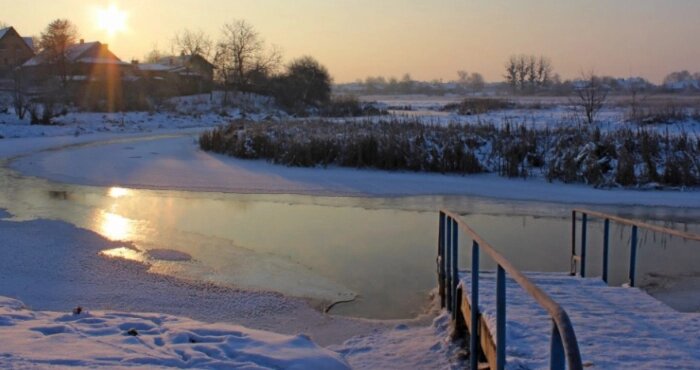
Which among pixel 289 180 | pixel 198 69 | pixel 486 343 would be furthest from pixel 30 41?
pixel 486 343

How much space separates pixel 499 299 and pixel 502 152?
15.5 meters

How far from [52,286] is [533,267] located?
18.4ft

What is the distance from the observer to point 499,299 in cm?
381

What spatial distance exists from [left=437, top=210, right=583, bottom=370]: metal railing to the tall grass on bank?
10.3 m

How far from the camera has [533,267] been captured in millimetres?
8648

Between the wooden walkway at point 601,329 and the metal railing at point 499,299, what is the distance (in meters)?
0.17

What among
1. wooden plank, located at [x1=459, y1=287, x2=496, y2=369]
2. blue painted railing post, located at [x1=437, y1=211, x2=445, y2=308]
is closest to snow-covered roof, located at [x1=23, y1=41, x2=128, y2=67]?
blue painted railing post, located at [x1=437, y1=211, x2=445, y2=308]

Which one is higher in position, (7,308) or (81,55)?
(81,55)

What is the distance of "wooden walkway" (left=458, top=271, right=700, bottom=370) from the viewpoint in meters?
4.11

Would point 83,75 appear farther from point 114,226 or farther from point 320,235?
point 320,235

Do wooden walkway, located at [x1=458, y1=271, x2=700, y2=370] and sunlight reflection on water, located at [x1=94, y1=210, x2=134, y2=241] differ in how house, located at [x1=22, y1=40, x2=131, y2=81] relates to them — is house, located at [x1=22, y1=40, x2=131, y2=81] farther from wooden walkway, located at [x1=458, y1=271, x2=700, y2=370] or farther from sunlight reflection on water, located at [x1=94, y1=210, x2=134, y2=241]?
wooden walkway, located at [x1=458, y1=271, x2=700, y2=370]

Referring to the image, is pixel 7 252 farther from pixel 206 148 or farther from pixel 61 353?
pixel 206 148

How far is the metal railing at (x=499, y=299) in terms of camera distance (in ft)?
8.12

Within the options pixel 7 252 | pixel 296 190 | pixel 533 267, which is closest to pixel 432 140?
pixel 296 190
